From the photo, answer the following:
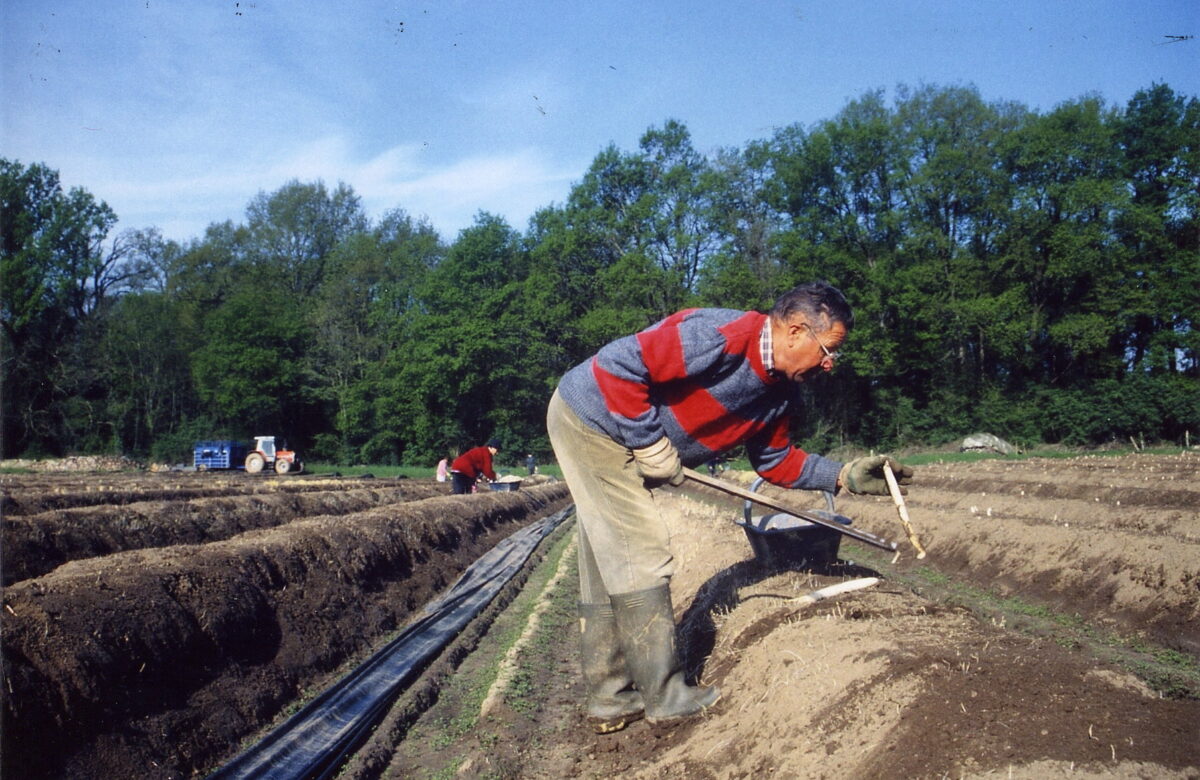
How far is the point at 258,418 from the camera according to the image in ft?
175

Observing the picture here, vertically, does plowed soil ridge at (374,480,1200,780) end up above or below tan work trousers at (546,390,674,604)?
below

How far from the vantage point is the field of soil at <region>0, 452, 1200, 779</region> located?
309 centimetres

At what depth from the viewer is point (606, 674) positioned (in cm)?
461

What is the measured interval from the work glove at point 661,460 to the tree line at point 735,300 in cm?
3802

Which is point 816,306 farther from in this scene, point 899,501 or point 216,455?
point 216,455

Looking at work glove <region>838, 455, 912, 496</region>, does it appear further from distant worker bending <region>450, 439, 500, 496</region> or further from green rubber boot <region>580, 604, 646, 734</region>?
distant worker bending <region>450, 439, 500, 496</region>

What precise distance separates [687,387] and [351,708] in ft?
9.86

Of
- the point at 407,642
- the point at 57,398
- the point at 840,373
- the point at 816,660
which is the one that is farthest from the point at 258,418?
the point at 816,660

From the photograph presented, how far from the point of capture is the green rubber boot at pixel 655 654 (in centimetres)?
414

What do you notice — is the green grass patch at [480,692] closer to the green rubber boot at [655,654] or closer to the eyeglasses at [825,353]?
the green rubber boot at [655,654]

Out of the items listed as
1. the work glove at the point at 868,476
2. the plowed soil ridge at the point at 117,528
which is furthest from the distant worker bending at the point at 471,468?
the work glove at the point at 868,476

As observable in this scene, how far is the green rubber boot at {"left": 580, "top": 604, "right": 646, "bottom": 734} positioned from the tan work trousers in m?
0.27

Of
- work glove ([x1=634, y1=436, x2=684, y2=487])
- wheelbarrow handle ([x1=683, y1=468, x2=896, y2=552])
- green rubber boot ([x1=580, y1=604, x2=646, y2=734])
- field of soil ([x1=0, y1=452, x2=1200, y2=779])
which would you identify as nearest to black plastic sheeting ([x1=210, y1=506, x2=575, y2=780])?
field of soil ([x1=0, y1=452, x2=1200, y2=779])

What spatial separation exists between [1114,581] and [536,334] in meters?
43.6
